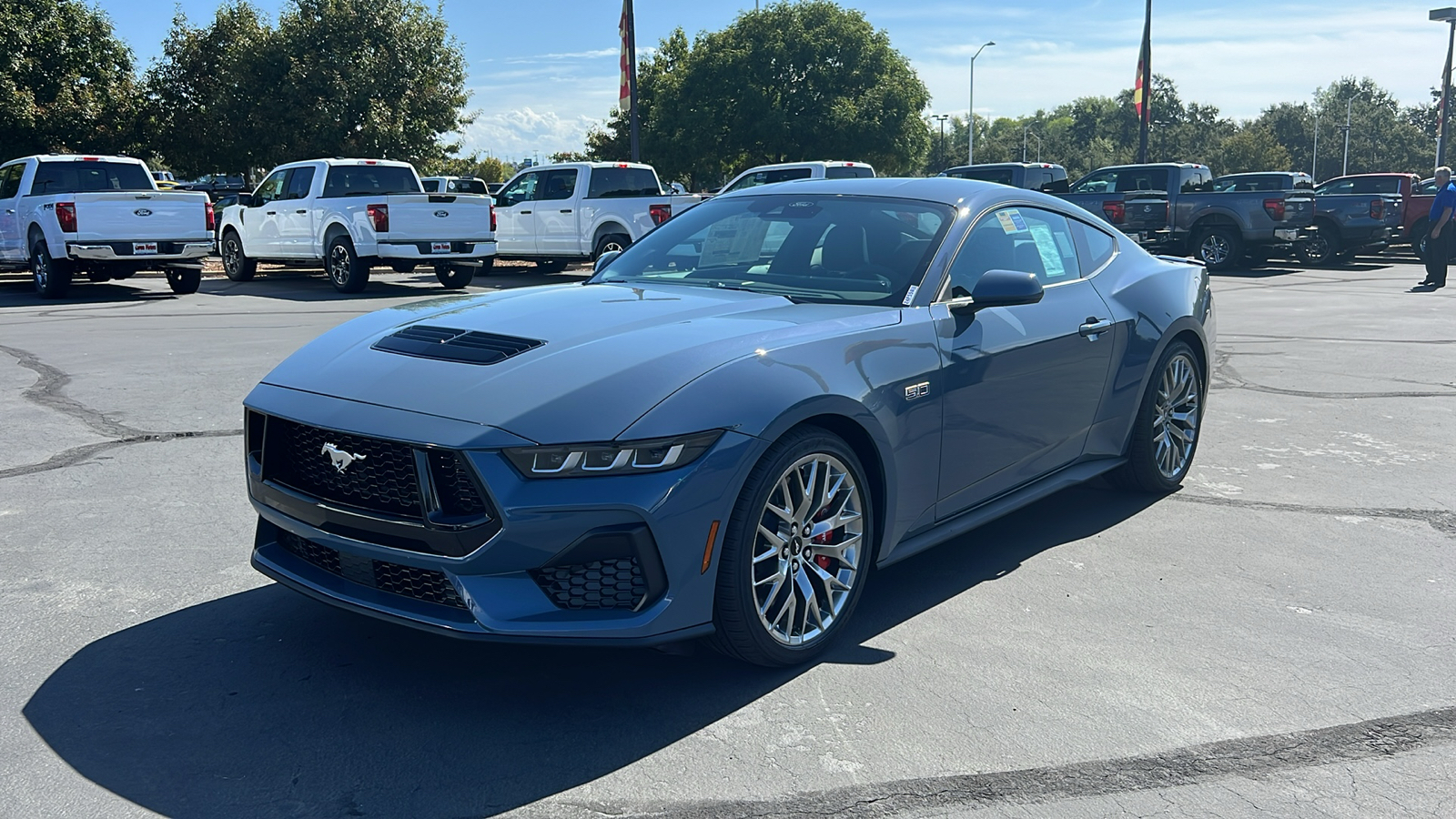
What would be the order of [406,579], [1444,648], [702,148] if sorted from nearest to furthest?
1. [406,579]
2. [1444,648]
3. [702,148]

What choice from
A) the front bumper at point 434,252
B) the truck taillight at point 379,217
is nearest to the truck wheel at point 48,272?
the truck taillight at point 379,217

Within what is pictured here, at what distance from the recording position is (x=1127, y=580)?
4559 millimetres

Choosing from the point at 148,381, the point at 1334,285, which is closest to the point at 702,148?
the point at 1334,285

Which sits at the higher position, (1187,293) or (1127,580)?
(1187,293)

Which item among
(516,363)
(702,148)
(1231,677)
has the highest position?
(702,148)

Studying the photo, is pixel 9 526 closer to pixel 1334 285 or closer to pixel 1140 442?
pixel 1140 442

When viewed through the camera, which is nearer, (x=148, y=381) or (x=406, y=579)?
(x=406, y=579)

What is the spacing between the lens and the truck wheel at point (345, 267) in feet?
56.6

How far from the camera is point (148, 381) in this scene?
28.8 ft

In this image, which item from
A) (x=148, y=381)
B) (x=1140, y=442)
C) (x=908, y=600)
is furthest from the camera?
(x=148, y=381)

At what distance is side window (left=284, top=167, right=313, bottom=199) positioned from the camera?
708 inches

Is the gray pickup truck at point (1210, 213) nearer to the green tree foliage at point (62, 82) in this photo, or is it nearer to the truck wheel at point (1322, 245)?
the truck wheel at point (1322, 245)

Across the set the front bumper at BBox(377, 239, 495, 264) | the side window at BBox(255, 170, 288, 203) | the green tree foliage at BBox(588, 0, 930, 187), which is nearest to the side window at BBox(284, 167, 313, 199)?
the side window at BBox(255, 170, 288, 203)

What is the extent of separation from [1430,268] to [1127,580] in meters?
17.6
